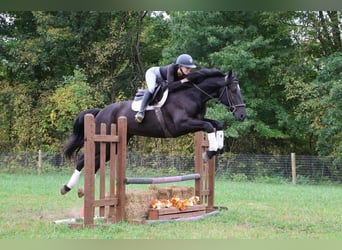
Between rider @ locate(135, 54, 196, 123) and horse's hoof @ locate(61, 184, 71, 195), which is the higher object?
rider @ locate(135, 54, 196, 123)

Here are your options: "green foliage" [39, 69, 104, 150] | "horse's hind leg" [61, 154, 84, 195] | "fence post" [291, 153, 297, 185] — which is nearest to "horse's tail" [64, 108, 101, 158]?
"horse's hind leg" [61, 154, 84, 195]

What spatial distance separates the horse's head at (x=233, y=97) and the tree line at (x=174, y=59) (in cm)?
786

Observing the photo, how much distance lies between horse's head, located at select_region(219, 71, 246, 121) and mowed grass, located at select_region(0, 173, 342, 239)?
0.98 meters

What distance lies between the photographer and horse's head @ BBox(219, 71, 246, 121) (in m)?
4.40

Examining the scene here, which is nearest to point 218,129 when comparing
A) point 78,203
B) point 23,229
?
point 23,229

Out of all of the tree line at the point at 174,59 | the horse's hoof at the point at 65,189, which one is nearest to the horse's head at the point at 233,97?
the horse's hoof at the point at 65,189

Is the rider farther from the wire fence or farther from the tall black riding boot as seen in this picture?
the wire fence

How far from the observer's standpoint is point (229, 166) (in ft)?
39.6

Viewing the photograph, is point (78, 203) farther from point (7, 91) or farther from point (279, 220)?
point (7, 91)

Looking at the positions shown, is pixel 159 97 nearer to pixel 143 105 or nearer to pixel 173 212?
pixel 143 105

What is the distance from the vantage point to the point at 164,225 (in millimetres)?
4070

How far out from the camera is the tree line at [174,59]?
13.2 m

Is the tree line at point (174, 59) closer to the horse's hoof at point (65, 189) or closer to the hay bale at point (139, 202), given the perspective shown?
the hay bale at point (139, 202)

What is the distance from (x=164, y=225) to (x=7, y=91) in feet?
40.3
